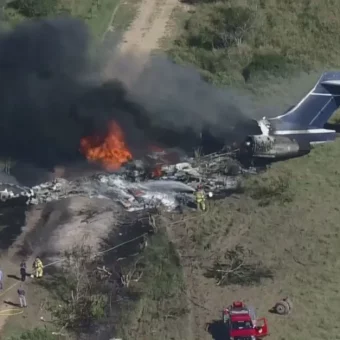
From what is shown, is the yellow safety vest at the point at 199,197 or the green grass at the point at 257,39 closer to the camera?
the yellow safety vest at the point at 199,197

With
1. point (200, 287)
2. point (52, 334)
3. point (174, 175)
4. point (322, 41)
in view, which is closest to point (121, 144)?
point (174, 175)

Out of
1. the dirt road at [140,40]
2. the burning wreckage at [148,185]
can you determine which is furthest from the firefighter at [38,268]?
the dirt road at [140,40]

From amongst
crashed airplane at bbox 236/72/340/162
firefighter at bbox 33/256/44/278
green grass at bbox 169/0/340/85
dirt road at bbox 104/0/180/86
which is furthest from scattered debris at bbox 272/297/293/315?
green grass at bbox 169/0/340/85

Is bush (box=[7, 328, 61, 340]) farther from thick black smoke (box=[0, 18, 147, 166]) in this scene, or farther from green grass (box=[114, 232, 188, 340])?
thick black smoke (box=[0, 18, 147, 166])

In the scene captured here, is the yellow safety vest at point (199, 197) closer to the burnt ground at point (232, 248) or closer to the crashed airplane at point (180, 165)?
the burnt ground at point (232, 248)

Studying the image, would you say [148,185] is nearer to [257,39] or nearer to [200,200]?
[200,200]

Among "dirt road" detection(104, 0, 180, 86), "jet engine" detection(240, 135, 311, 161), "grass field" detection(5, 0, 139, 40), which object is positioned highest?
"jet engine" detection(240, 135, 311, 161)
